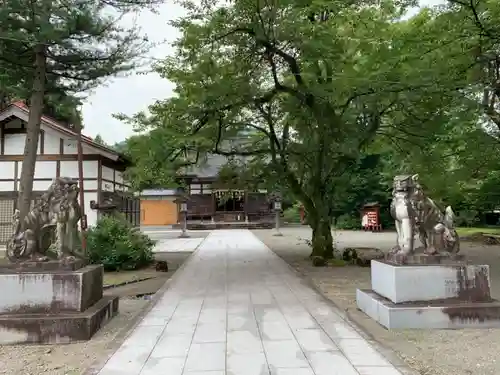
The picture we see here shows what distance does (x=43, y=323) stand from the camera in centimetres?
506

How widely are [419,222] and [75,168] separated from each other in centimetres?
1719

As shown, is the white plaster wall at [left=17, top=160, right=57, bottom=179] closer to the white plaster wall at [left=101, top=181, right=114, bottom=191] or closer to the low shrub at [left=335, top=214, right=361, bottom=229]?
the white plaster wall at [left=101, top=181, right=114, bottom=191]

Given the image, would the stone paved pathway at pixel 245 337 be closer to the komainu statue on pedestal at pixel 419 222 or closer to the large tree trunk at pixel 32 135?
the komainu statue on pedestal at pixel 419 222

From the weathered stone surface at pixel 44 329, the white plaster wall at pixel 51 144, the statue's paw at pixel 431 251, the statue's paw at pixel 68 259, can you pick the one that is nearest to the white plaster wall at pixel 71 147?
the white plaster wall at pixel 51 144

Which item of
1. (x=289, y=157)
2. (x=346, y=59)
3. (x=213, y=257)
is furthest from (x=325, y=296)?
(x=213, y=257)

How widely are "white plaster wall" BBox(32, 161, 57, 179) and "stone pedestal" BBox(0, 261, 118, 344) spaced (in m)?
15.5

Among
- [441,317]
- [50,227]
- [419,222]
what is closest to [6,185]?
[50,227]

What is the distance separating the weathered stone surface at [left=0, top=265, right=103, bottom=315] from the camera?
5.23 m

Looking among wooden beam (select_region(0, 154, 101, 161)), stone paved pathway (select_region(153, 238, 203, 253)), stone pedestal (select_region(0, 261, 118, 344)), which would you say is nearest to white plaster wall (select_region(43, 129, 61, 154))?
wooden beam (select_region(0, 154, 101, 161))

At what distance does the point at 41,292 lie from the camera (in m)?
5.26

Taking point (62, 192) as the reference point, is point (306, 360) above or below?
below

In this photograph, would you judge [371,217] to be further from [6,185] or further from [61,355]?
[61,355]

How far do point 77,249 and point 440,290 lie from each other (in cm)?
488

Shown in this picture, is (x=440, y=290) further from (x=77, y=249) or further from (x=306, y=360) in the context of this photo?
(x=77, y=249)
